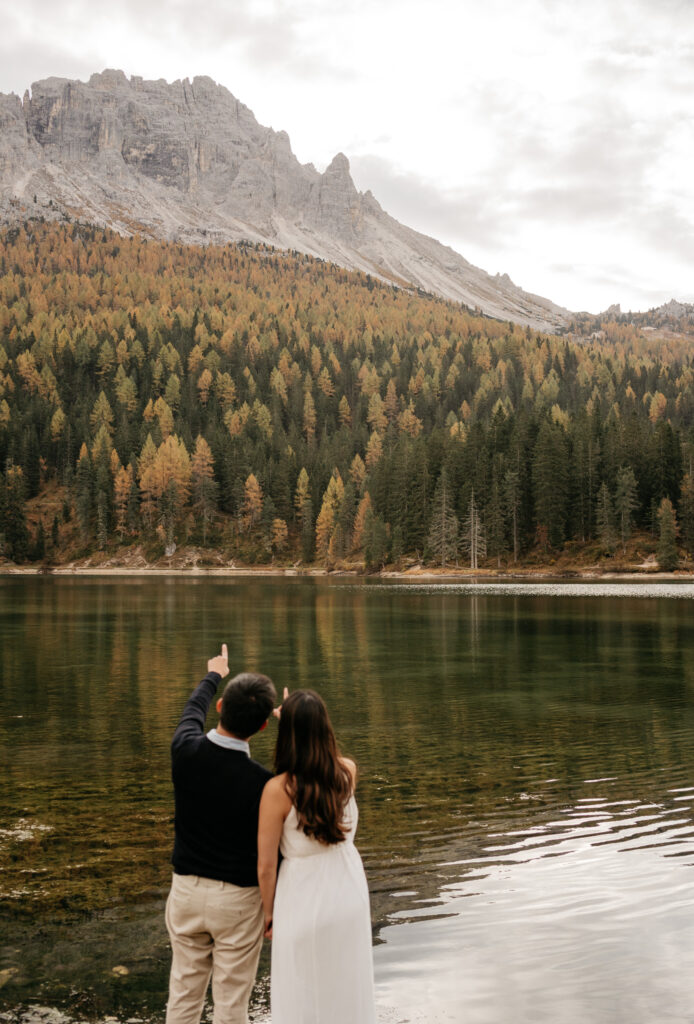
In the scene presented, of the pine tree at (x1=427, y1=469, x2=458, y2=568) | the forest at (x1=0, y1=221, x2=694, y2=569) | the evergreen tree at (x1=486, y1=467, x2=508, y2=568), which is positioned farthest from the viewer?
the pine tree at (x1=427, y1=469, x2=458, y2=568)

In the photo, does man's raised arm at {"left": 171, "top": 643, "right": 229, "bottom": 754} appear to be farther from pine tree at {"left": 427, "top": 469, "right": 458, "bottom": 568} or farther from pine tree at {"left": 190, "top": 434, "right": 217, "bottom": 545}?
pine tree at {"left": 190, "top": 434, "right": 217, "bottom": 545}

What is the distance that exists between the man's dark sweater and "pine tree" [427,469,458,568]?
122162mm

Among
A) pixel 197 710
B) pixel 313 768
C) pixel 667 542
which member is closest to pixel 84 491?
pixel 667 542

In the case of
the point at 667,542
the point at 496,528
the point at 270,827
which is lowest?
the point at 667,542

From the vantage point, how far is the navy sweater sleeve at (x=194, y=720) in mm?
6012

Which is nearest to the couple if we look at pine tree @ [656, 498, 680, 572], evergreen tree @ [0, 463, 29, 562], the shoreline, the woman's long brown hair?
the woman's long brown hair

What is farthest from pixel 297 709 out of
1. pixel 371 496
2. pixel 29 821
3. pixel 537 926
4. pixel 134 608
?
pixel 371 496

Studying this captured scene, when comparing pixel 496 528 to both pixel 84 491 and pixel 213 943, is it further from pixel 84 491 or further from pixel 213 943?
pixel 213 943

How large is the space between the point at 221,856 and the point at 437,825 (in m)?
8.34

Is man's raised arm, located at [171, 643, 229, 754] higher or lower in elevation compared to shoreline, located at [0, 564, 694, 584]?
higher

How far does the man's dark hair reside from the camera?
5871 millimetres

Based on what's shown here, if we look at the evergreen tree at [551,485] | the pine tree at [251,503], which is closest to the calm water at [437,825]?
the evergreen tree at [551,485]

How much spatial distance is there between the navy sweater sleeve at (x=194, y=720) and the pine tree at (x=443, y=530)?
121598 millimetres

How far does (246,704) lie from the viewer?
587cm
